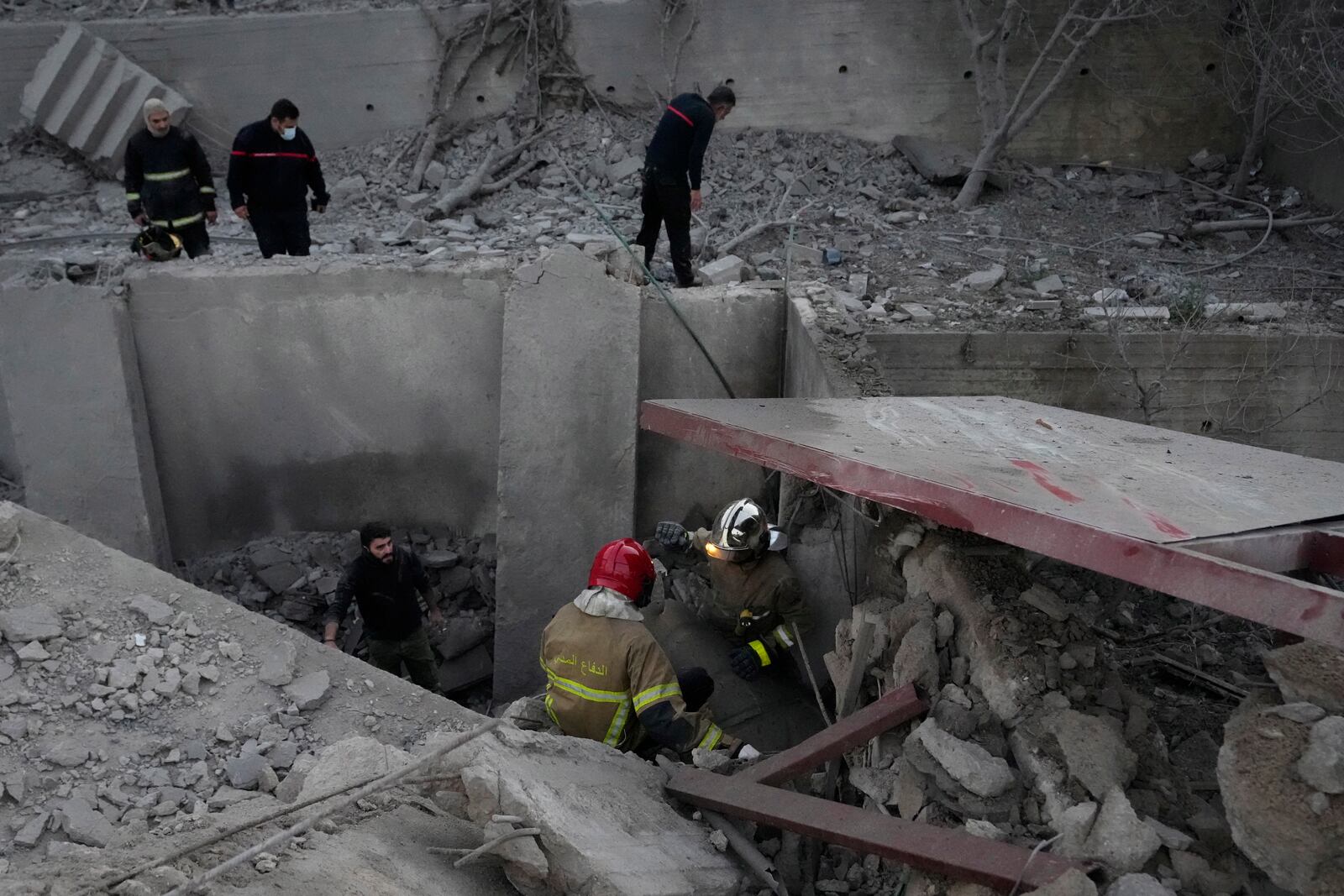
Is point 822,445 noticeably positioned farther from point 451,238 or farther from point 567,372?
point 451,238

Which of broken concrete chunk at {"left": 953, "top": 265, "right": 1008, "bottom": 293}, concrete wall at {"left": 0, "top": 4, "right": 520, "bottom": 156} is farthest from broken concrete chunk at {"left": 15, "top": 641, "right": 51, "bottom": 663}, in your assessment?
concrete wall at {"left": 0, "top": 4, "right": 520, "bottom": 156}

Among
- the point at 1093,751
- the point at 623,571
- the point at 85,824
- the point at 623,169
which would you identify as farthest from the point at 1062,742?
the point at 623,169

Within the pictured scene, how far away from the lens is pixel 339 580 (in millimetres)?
6762

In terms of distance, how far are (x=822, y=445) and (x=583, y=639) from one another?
134 centimetres

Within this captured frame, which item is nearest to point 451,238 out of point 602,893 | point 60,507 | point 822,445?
point 60,507

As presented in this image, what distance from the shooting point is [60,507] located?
655cm

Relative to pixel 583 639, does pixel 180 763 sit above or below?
below

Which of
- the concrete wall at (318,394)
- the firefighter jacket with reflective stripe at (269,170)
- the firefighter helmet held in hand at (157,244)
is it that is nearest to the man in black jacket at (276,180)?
the firefighter jacket with reflective stripe at (269,170)

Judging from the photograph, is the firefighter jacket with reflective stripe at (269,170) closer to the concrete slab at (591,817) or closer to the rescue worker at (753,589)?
the rescue worker at (753,589)

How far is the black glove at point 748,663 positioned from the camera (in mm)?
5055

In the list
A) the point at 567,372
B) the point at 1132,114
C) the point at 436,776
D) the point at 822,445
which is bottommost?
the point at 436,776

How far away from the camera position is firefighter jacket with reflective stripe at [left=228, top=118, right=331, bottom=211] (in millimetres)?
6941

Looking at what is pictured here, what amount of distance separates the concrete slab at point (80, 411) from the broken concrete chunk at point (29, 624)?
7.62ft


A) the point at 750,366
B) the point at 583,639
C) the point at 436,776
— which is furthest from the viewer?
the point at 750,366
